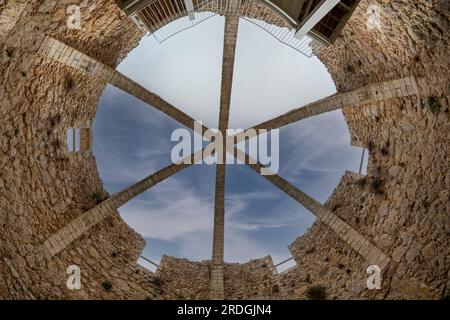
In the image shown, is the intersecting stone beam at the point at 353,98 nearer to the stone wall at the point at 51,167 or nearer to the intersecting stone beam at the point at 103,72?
the intersecting stone beam at the point at 103,72

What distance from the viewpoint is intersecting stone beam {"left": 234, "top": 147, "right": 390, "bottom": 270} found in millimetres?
8506

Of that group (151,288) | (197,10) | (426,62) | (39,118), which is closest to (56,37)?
(39,118)

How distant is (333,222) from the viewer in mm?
9984

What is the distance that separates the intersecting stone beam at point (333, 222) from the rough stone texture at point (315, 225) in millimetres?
198

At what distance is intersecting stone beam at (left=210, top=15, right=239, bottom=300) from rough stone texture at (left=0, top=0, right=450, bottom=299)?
349 mm

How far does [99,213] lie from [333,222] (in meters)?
6.02

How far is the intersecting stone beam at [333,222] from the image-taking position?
851 centimetres

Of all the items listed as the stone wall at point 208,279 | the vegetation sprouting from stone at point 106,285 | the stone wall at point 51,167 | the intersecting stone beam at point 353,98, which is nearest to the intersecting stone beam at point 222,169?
the stone wall at point 208,279

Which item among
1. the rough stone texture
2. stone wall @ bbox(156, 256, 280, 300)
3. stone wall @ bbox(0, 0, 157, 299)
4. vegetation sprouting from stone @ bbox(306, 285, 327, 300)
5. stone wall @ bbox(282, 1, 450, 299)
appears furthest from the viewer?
stone wall @ bbox(156, 256, 280, 300)

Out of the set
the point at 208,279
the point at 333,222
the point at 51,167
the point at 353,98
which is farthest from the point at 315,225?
the point at 51,167

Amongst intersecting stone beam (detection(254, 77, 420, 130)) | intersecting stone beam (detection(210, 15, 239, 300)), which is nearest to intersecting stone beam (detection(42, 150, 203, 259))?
intersecting stone beam (detection(210, 15, 239, 300))

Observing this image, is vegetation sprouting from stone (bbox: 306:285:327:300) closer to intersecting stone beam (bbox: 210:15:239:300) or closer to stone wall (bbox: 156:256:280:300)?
stone wall (bbox: 156:256:280:300)

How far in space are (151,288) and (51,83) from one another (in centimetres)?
551

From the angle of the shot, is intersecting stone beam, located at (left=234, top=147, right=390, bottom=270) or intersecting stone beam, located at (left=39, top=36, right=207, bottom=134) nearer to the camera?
intersecting stone beam, located at (left=39, top=36, right=207, bottom=134)
